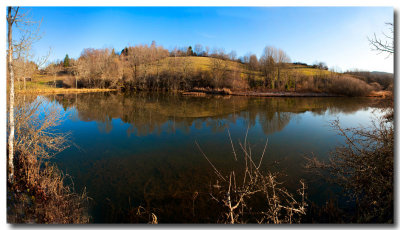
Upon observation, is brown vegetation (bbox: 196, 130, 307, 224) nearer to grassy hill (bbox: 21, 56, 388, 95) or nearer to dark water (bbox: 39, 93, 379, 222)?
dark water (bbox: 39, 93, 379, 222)

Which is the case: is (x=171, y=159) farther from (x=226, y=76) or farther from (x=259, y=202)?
(x=226, y=76)

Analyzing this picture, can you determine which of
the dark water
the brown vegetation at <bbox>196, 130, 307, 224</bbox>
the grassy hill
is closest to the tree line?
the grassy hill

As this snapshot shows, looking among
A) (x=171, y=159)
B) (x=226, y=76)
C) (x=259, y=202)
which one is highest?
(x=226, y=76)

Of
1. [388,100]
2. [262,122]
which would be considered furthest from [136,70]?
[388,100]

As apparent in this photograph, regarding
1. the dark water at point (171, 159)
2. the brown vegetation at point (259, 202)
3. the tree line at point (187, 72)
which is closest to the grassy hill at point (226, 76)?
the tree line at point (187, 72)

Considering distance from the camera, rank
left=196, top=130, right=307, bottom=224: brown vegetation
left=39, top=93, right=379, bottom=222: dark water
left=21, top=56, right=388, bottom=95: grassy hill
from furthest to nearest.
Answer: left=21, top=56, right=388, bottom=95: grassy hill → left=39, top=93, right=379, bottom=222: dark water → left=196, top=130, right=307, bottom=224: brown vegetation

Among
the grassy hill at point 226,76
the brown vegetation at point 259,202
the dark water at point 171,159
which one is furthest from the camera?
the grassy hill at point 226,76

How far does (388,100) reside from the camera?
16.3 feet

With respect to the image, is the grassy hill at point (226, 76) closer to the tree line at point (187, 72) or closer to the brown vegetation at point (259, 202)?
the tree line at point (187, 72)

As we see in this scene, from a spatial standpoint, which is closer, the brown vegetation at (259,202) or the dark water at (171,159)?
the brown vegetation at (259,202)

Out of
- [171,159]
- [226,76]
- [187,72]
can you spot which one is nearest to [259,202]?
[171,159]

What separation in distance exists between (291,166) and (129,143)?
734 centimetres

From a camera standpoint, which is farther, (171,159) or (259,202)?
(171,159)
